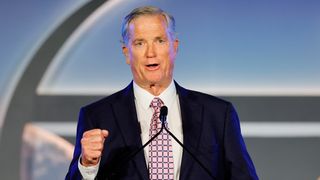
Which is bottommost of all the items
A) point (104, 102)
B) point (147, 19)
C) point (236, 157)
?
point (236, 157)

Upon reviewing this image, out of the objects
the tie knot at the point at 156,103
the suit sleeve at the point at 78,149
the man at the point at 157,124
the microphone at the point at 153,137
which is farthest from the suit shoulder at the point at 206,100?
the suit sleeve at the point at 78,149

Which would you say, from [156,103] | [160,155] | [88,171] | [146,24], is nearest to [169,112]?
[156,103]

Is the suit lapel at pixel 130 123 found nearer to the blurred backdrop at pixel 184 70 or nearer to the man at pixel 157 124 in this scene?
the man at pixel 157 124

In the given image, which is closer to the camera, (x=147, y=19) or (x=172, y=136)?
(x=172, y=136)

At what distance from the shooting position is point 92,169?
167 centimetres

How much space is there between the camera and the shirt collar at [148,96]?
1.97m

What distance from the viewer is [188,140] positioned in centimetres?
186

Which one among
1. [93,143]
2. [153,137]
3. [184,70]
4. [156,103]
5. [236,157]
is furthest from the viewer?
[184,70]

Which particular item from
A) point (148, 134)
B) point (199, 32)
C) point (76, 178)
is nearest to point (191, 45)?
point (199, 32)

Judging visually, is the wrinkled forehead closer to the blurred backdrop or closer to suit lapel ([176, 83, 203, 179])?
suit lapel ([176, 83, 203, 179])

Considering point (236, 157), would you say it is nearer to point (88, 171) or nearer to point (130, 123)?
point (130, 123)

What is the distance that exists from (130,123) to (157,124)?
0.09 metres

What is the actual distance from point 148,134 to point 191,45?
3.70ft

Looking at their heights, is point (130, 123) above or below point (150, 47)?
below
